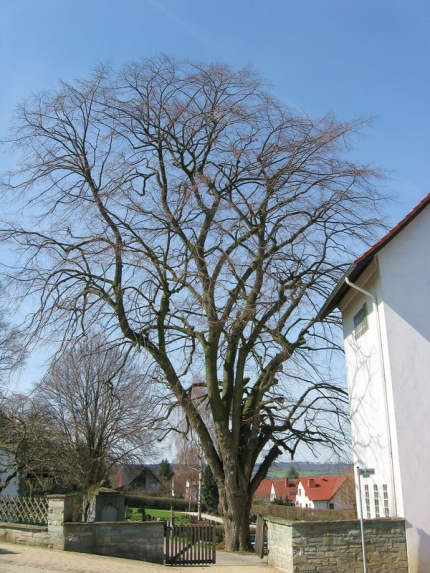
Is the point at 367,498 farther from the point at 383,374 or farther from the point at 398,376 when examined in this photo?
the point at 398,376

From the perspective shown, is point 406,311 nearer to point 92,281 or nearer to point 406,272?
point 406,272

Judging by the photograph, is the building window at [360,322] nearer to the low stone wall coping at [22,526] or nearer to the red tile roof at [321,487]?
the low stone wall coping at [22,526]

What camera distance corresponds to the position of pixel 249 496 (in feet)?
59.8

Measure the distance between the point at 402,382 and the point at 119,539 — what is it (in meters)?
8.02

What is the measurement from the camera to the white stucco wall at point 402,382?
39.9 feet

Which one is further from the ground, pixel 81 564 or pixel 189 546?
pixel 189 546

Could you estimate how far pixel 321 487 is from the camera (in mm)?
90938

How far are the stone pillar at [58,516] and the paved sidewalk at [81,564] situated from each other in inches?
11.2

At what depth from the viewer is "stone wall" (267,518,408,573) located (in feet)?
39.8

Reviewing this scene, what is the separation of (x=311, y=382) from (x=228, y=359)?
283cm

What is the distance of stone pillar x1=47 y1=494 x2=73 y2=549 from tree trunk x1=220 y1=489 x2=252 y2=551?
16.4 feet

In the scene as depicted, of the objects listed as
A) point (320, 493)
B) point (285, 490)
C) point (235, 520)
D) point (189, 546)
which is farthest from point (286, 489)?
point (189, 546)

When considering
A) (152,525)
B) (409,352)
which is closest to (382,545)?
(409,352)

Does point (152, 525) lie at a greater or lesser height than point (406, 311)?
lesser
